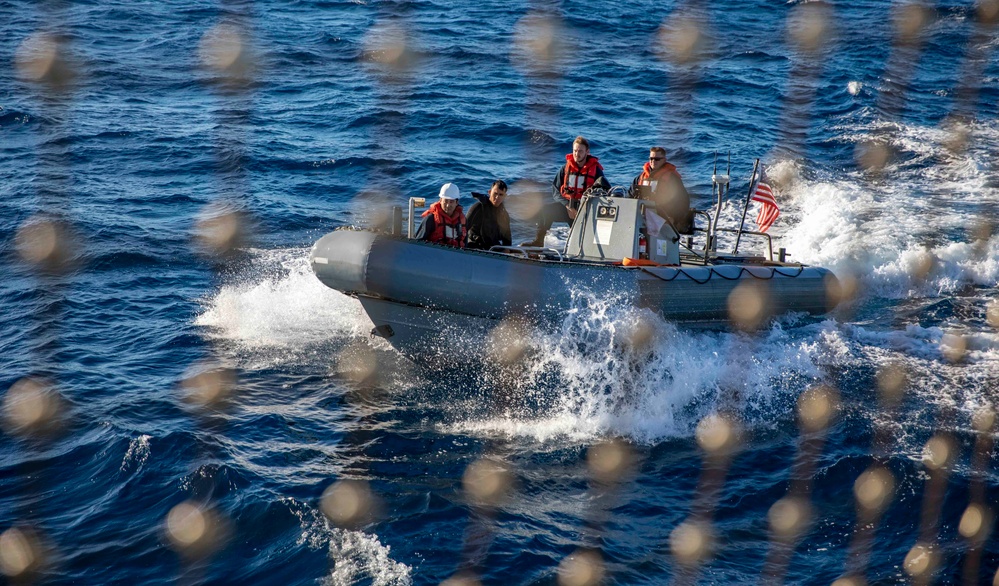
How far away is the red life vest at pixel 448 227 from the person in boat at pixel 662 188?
6.53 ft

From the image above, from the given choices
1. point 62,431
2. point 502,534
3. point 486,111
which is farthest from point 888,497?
point 486,111

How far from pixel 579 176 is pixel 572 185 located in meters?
0.12

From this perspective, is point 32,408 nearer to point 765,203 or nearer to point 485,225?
point 485,225

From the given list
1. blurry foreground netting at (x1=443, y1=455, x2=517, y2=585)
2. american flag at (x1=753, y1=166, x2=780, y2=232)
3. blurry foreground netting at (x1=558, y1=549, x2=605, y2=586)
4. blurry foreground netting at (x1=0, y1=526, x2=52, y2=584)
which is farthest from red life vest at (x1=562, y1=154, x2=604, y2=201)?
blurry foreground netting at (x1=0, y1=526, x2=52, y2=584)

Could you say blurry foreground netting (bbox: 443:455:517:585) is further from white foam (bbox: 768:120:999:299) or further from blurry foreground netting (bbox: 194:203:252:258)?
white foam (bbox: 768:120:999:299)

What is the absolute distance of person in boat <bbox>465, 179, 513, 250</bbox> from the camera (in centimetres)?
865

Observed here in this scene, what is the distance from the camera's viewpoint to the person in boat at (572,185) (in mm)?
9305

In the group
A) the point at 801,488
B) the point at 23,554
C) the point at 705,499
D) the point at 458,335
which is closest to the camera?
the point at 23,554

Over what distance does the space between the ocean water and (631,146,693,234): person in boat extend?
1489mm

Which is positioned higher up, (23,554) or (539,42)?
(539,42)

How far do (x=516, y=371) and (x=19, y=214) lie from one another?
22.3 feet

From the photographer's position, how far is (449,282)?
7645 millimetres

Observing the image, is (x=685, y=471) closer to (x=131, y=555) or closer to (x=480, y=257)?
(x=480, y=257)

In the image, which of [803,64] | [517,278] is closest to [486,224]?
[517,278]
